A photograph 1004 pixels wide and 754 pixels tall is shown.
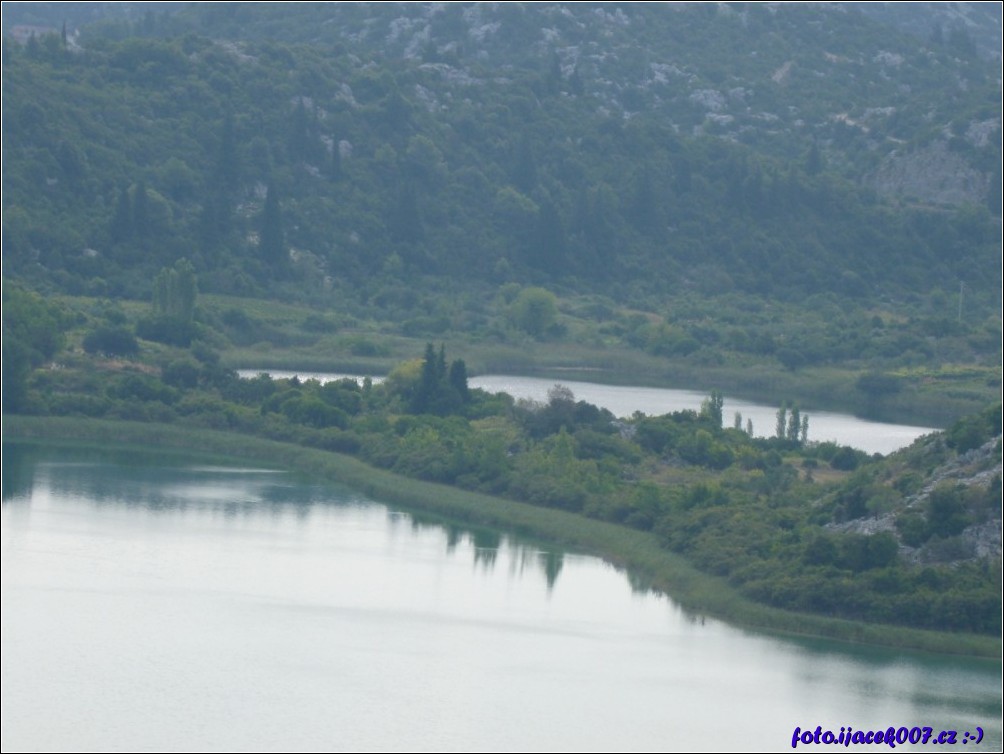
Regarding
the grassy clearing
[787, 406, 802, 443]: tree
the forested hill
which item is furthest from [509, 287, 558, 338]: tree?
the grassy clearing

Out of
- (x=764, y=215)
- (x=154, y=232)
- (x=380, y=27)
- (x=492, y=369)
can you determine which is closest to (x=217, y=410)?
(x=492, y=369)

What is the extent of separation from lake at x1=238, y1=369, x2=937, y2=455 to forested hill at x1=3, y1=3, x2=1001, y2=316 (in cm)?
1839

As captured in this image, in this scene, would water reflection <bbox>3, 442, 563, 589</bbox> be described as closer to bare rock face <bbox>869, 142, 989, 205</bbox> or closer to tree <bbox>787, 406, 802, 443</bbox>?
tree <bbox>787, 406, 802, 443</bbox>

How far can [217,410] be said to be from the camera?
73938 mm

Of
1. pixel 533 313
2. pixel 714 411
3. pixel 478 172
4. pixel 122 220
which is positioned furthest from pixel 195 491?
pixel 478 172

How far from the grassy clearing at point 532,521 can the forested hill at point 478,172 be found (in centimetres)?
3185

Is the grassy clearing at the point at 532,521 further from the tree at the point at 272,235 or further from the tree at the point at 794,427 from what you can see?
the tree at the point at 272,235

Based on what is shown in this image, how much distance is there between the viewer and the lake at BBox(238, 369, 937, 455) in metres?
81.3

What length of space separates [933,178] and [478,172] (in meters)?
34.4

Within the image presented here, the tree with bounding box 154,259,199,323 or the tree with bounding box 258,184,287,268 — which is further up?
the tree with bounding box 258,184,287,268

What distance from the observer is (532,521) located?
59531mm

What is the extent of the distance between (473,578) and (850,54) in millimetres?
135752

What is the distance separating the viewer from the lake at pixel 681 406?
81.3 m

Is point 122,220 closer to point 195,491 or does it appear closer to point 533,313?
point 533,313
